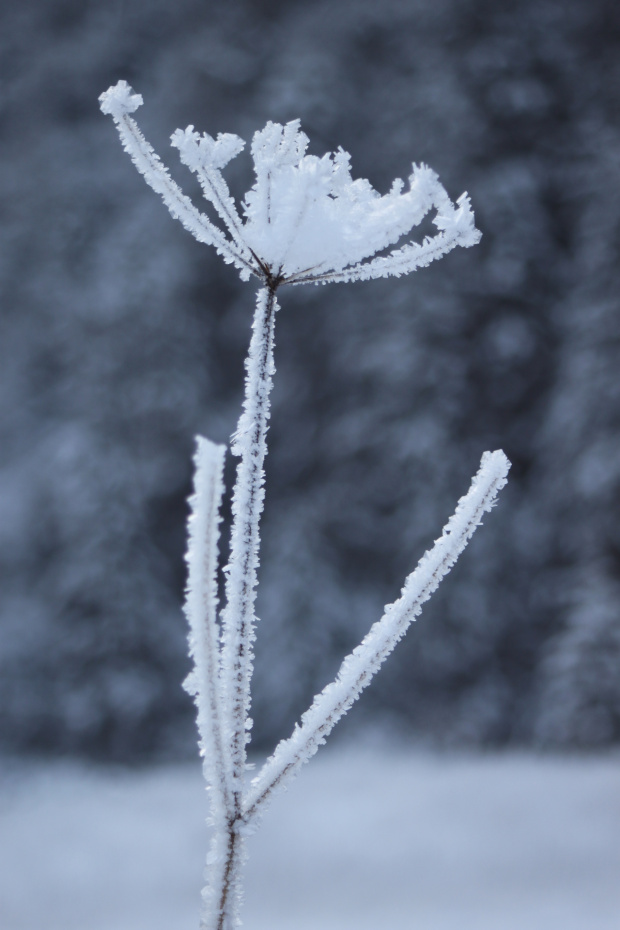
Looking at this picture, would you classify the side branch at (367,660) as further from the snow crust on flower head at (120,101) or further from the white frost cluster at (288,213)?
the snow crust on flower head at (120,101)

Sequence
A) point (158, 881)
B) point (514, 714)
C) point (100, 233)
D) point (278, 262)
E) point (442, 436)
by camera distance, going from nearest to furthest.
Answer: point (278, 262), point (158, 881), point (514, 714), point (442, 436), point (100, 233)

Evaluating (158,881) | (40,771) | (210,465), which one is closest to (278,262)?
(210,465)

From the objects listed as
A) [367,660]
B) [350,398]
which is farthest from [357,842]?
[367,660]

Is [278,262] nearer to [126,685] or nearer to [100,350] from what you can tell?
[126,685]

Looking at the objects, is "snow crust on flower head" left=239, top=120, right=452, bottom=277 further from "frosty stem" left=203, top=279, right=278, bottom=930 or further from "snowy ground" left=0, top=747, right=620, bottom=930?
"snowy ground" left=0, top=747, right=620, bottom=930

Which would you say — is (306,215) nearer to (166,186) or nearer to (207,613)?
(166,186)

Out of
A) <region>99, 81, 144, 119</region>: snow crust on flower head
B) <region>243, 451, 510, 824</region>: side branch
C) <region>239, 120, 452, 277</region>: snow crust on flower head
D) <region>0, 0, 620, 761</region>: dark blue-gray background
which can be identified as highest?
<region>0, 0, 620, 761</region>: dark blue-gray background

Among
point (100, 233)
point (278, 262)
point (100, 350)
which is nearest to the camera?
point (278, 262)

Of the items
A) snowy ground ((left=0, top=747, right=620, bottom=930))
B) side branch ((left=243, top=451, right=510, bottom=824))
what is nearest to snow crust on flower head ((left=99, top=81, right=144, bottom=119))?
side branch ((left=243, top=451, right=510, bottom=824))
